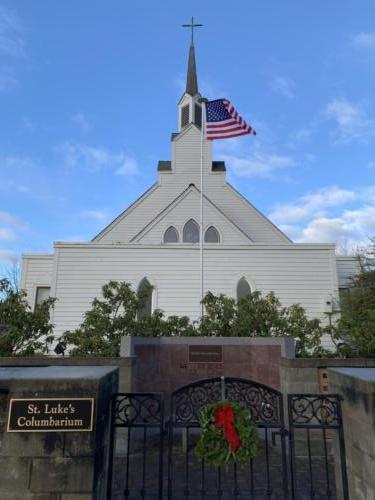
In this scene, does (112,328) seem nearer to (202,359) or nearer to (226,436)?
(202,359)

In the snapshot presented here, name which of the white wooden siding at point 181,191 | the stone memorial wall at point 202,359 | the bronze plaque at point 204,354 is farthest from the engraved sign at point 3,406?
the white wooden siding at point 181,191

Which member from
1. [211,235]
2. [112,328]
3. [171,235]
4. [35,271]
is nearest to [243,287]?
[211,235]

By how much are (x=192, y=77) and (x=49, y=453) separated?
32.5 metres

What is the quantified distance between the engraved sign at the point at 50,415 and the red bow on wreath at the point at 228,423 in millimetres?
1149

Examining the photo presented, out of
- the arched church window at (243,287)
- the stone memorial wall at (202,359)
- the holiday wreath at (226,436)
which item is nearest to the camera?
the holiday wreath at (226,436)

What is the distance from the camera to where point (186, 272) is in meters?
16.6

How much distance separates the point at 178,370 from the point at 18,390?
6.66 m

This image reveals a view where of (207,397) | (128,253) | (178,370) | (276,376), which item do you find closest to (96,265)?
(128,253)

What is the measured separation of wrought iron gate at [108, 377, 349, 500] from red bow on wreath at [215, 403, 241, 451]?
331mm

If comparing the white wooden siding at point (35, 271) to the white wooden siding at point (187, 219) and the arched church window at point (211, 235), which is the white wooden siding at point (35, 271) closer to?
the white wooden siding at point (187, 219)

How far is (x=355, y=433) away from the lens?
346 cm

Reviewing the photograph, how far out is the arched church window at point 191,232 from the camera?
20.4 m

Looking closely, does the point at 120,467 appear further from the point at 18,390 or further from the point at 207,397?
the point at 18,390

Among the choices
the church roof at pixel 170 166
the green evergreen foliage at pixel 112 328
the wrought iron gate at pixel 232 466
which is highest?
the church roof at pixel 170 166
